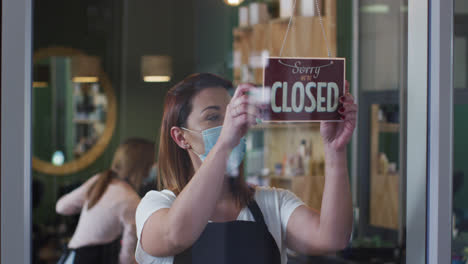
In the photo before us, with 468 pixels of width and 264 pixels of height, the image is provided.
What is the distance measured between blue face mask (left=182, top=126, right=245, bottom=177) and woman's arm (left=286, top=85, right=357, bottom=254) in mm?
237

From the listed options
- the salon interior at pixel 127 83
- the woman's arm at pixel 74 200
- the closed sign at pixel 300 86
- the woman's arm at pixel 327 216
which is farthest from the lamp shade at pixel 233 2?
the woman's arm at pixel 74 200

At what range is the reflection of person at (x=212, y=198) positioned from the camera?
128cm

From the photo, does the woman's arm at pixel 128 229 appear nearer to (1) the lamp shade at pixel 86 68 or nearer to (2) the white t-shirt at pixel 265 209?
(2) the white t-shirt at pixel 265 209

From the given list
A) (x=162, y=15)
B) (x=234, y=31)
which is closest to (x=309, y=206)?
(x=234, y=31)

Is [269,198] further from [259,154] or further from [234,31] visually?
[234,31]

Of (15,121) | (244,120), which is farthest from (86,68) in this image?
(244,120)

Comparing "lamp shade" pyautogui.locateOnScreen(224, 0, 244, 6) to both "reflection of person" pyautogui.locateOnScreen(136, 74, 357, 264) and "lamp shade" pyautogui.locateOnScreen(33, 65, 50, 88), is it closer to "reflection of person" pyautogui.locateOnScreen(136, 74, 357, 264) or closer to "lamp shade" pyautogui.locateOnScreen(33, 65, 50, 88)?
"reflection of person" pyautogui.locateOnScreen(136, 74, 357, 264)

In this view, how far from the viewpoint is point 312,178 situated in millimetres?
1396

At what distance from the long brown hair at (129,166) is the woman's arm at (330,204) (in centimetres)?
47

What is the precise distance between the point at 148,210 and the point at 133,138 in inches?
8.4

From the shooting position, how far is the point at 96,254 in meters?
1.34

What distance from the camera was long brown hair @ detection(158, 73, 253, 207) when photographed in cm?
128

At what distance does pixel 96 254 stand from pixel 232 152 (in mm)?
518

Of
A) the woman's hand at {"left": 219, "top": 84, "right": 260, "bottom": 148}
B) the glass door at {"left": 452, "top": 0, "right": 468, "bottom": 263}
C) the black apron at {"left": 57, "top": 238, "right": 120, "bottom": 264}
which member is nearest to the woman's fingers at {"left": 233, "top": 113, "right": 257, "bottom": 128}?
the woman's hand at {"left": 219, "top": 84, "right": 260, "bottom": 148}
